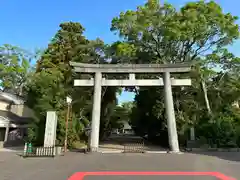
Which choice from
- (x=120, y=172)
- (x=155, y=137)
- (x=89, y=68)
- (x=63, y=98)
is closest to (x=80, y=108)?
(x=63, y=98)

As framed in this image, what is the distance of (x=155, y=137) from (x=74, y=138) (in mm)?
9379

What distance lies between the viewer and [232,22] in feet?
64.1

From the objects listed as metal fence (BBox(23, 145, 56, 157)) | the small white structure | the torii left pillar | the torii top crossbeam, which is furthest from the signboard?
the small white structure

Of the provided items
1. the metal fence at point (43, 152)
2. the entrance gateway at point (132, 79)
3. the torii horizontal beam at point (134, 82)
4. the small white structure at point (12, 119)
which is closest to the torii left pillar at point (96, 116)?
the entrance gateway at point (132, 79)

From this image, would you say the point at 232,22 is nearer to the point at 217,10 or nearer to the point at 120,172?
the point at 217,10

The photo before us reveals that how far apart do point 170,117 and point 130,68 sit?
467 cm

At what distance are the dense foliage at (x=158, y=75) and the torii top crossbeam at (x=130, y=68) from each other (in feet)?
9.71

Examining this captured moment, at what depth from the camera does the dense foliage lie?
53.4 ft

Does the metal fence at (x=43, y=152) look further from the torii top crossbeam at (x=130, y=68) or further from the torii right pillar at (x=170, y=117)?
the torii right pillar at (x=170, y=117)

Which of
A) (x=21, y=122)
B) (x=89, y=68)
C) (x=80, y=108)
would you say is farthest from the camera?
(x=21, y=122)

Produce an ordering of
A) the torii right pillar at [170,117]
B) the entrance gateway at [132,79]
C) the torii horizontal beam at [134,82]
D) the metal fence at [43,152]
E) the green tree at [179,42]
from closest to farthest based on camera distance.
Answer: the metal fence at [43,152], the torii right pillar at [170,117], the entrance gateway at [132,79], the torii horizontal beam at [134,82], the green tree at [179,42]

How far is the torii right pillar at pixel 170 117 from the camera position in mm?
13445

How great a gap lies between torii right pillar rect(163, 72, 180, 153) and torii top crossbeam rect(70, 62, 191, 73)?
0.55 meters

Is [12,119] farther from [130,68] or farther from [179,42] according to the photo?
[179,42]
